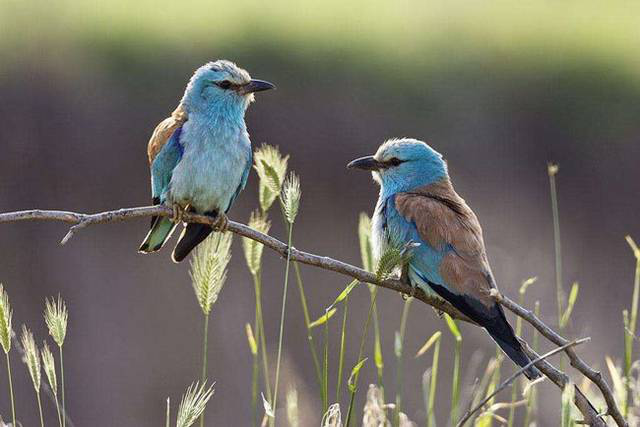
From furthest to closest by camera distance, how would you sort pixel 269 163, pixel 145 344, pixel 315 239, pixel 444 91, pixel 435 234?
pixel 444 91 → pixel 315 239 → pixel 145 344 → pixel 435 234 → pixel 269 163

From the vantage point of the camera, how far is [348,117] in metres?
6.24

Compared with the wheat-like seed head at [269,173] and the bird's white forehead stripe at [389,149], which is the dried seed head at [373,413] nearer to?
the wheat-like seed head at [269,173]

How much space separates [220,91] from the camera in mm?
3164

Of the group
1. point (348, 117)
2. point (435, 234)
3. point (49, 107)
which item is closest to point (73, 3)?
point (49, 107)

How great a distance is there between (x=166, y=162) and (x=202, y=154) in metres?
0.10

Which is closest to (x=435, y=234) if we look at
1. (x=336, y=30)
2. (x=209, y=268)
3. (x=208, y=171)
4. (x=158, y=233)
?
(x=208, y=171)

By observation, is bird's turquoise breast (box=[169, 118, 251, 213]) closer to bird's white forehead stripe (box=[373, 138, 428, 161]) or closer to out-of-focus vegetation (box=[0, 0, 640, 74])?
bird's white forehead stripe (box=[373, 138, 428, 161])

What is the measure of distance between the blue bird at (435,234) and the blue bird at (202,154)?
13.2 inches

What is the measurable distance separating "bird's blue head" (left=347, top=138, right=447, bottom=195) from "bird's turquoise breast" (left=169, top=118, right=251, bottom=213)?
327mm

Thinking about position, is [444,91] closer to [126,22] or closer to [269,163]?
[126,22]

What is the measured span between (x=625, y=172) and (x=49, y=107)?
122 inches

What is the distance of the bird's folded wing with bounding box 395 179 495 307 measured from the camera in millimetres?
2689

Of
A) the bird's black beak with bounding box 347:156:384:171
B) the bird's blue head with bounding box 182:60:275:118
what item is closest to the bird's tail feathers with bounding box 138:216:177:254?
the bird's blue head with bounding box 182:60:275:118

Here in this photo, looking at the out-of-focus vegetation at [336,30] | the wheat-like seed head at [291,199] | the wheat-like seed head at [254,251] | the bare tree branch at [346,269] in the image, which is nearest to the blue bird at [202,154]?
the wheat-like seed head at [254,251]
